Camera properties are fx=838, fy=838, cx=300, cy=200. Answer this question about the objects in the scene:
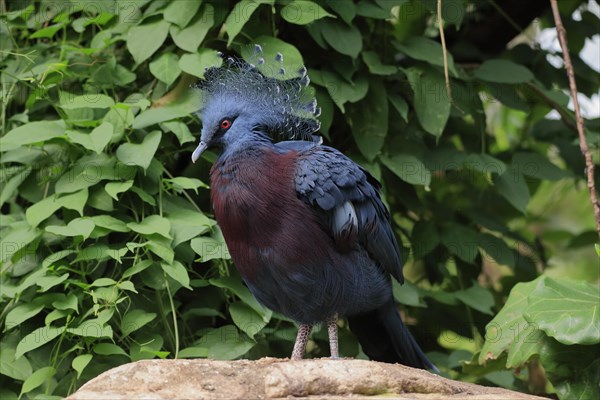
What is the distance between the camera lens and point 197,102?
4.70 m

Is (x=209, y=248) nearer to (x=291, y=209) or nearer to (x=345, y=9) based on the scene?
(x=291, y=209)

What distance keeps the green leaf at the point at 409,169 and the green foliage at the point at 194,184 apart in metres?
0.01

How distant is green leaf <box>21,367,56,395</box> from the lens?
4180 mm

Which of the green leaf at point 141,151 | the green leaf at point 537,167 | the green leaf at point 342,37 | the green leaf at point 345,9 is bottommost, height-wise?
the green leaf at point 537,167

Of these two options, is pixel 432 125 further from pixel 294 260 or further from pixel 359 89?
pixel 294 260

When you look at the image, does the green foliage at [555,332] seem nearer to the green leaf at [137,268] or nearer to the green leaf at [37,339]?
the green leaf at [137,268]

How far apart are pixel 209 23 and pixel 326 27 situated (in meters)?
0.70

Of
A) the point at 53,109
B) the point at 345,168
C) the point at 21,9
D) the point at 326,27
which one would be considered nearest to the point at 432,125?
the point at 326,27

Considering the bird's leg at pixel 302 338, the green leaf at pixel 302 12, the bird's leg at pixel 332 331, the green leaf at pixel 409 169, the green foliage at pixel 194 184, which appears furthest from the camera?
the green leaf at pixel 409 169

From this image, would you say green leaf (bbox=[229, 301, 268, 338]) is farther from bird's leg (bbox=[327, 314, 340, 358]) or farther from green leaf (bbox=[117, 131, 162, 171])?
green leaf (bbox=[117, 131, 162, 171])

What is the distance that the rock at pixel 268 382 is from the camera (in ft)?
9.81

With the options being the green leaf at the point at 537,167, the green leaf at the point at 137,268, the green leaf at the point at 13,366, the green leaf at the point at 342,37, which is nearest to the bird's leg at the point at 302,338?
the green leaf at the point at 137,268

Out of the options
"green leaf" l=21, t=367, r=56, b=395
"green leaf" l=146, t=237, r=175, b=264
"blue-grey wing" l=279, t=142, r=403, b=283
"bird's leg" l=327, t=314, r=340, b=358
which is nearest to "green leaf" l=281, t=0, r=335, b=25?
"blue-grey wing" l=279, t=142, r=403, b=283

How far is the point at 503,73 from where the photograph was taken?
5.36m
